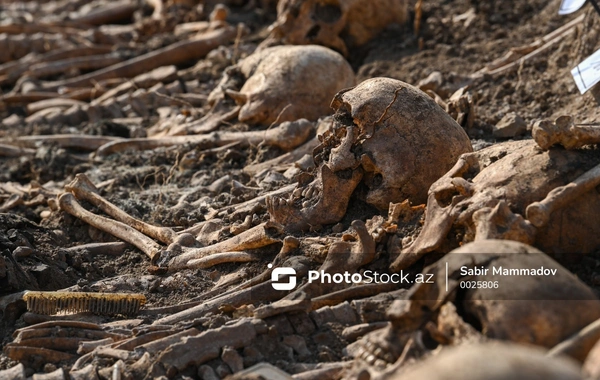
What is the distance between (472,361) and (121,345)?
255 centimetres

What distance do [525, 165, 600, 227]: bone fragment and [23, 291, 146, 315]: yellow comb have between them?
2386 mm

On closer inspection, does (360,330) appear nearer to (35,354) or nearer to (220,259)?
(220,259)

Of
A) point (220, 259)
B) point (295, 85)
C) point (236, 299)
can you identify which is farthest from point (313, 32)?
point (236, 299)

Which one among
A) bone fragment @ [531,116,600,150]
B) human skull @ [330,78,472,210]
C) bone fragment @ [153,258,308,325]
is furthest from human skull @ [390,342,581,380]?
human skull @ [330,78,472,210]

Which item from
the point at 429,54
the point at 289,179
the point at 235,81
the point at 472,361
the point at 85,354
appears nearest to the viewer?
the point at 472,361

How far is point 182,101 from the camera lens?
9.06 metres

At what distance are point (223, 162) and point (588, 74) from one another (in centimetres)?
321

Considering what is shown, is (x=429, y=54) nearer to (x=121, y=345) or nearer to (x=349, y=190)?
(x=349, y=190)

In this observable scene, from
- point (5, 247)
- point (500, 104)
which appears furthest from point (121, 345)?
point (500, 104)

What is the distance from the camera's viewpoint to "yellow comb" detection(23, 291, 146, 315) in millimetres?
5371

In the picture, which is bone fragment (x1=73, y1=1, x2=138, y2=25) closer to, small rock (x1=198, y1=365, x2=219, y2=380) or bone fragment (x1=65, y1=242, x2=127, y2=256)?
bone fragment (x1=65, y1=242, x2=127, y2=256)

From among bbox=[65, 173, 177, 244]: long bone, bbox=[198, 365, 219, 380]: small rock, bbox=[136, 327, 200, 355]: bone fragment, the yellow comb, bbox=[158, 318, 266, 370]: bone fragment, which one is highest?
bbox=[158, 318, 266, 370]: bone fragment

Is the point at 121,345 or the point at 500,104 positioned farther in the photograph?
the point at 500,104

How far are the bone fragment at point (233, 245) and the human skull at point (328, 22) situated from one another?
14.2 ft
